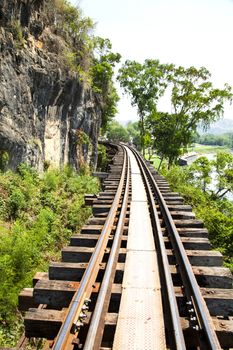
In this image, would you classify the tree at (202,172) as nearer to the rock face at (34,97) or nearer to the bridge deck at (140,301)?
the rock face at (34,97)

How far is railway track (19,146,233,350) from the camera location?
3.17 metres

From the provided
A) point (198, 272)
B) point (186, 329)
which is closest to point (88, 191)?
point (198, 272)

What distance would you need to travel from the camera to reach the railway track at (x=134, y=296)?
10.4ft

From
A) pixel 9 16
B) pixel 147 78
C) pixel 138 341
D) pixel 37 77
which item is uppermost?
pixel 147 78

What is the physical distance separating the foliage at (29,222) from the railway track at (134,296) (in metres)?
2.26

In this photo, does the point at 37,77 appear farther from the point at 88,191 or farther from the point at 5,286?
the point at 5,286

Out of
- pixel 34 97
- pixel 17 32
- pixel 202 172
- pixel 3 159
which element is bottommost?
pixel 202 172

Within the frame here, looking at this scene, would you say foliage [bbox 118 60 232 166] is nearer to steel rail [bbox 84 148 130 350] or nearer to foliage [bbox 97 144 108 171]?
foliage [bbox 97 144 108 171]

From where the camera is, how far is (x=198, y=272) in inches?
175

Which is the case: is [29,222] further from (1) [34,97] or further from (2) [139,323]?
(2) [139,323]

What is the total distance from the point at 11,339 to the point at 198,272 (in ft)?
12.7

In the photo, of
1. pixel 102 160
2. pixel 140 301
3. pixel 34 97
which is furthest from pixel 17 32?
pixel 102 160

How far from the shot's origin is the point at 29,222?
36.0 ft

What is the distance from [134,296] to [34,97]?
1369cm
